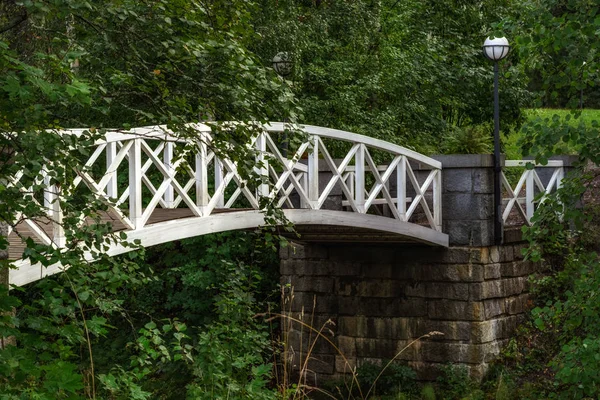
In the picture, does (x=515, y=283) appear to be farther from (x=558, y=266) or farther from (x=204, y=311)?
(x=204, y=311)

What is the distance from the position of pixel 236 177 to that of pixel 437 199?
528 centimetres

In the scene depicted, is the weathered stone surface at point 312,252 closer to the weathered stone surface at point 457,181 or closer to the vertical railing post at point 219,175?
the weathered stone surface at point 457,181

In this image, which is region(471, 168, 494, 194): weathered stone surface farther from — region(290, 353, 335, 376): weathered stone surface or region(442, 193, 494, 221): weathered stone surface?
region(290, 353, 335, 376): weathered stone surface

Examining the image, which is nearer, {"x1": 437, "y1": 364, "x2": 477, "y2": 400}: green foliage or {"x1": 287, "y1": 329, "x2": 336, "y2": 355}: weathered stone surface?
{"x1": 437, "y1": 364, "x2": 477, "y2": 400}: green foliage

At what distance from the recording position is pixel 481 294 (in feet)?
43.4

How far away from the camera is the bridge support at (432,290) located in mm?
13227

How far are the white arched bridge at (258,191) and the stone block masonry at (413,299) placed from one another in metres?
0.53

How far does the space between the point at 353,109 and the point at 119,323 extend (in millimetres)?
5394

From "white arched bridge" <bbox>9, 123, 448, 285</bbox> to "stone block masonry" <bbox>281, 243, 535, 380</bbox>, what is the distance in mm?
550

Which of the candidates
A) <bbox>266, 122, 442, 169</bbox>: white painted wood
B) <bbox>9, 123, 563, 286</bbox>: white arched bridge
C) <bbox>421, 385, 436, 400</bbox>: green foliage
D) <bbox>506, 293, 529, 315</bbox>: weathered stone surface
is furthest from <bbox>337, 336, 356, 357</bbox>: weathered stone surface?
<bbox>266, 122, 442, 169</bbox>: white painted wood

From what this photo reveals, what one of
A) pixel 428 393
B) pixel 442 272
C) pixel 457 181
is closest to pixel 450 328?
pixel 442 272

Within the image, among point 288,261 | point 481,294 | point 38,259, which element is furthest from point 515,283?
point 38,259

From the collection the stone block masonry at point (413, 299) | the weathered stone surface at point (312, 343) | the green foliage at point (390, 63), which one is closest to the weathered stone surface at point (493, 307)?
the stone block masonry at point (413, 299)

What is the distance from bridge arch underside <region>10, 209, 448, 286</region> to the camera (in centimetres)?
799
